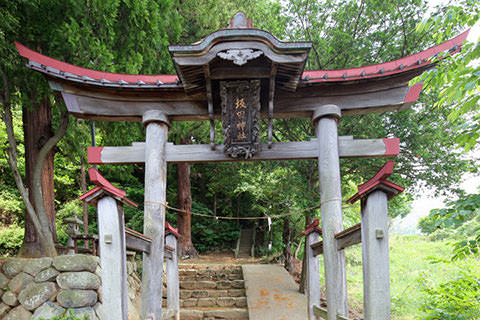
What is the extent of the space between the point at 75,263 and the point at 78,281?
11.4 inches

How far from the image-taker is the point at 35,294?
450 cm

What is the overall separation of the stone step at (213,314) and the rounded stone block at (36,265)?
241cm

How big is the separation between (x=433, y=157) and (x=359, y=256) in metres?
5.94

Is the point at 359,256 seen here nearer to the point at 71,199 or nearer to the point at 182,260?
the point at 182,260

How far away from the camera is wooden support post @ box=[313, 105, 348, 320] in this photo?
10.4ft

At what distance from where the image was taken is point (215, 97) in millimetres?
3799

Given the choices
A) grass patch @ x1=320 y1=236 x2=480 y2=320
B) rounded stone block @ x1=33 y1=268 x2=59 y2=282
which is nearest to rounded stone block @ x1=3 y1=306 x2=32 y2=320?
rounded stone block @ x1=33 y1=268 x2=59 y2=282

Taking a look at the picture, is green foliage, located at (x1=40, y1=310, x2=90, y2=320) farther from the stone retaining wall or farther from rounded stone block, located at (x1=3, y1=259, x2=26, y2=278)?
rounded stone block, located at (x1=3, y1=259, x2=26, y2=278)

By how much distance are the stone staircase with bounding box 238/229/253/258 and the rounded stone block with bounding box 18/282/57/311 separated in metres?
7.59

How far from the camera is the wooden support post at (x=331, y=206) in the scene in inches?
125

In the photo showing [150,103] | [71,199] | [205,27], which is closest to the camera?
[150,103]

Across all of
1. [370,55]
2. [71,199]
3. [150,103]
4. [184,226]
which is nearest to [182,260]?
[184,226]

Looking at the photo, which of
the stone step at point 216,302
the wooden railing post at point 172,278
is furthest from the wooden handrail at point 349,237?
the stone step at point 216,302

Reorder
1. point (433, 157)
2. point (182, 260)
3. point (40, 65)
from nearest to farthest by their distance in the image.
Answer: point (40, 65) < point (433, 157) < point (182, 260)
